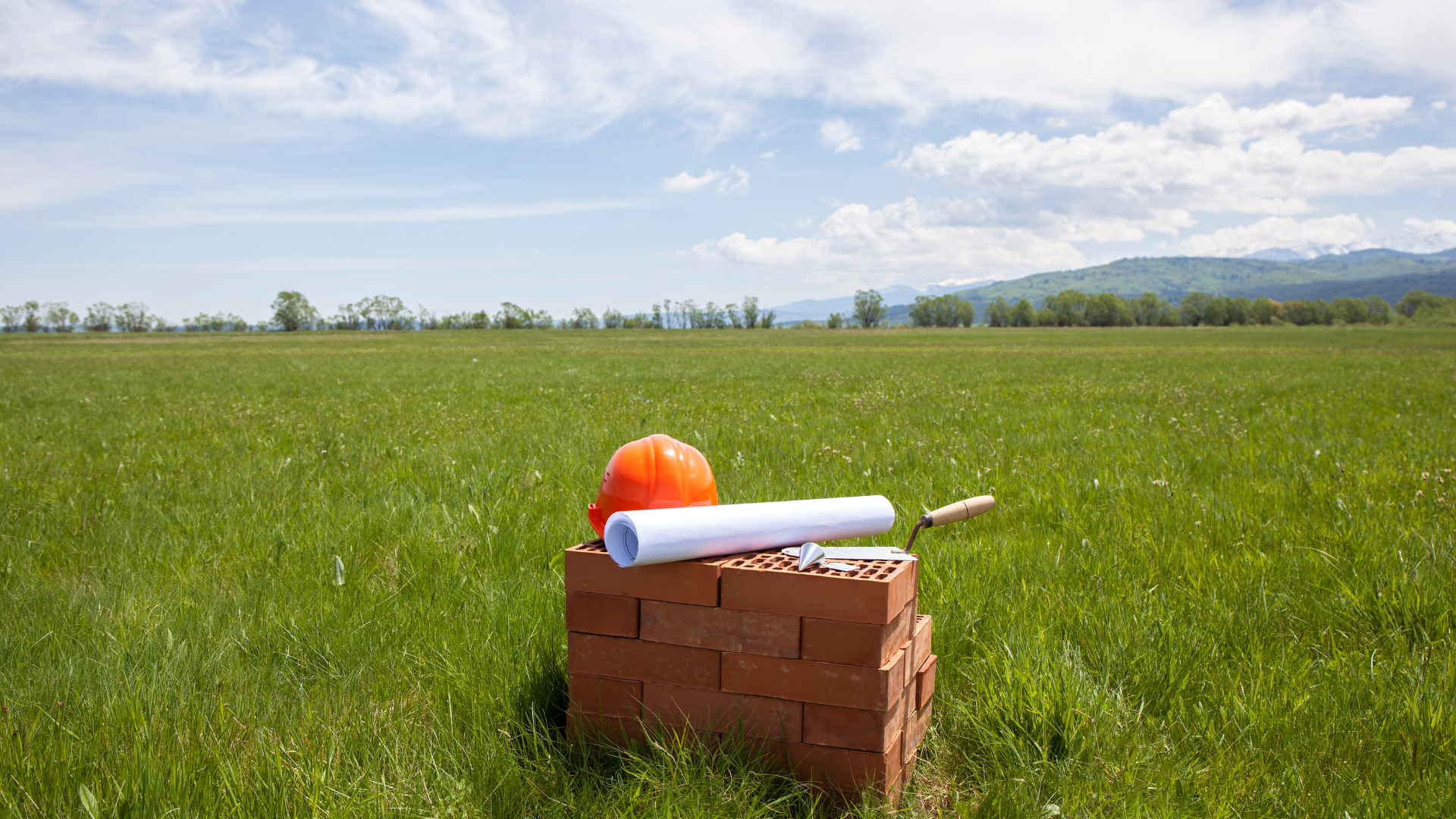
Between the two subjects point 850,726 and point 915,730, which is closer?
point 850,726

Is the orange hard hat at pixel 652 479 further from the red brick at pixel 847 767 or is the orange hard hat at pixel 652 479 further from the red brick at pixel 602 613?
the red brick at pixel 847 767

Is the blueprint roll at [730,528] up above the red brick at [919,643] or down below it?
above

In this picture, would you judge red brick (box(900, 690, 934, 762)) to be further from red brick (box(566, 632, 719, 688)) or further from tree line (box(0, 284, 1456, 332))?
tree line (box(0, 284, 1456, 332))

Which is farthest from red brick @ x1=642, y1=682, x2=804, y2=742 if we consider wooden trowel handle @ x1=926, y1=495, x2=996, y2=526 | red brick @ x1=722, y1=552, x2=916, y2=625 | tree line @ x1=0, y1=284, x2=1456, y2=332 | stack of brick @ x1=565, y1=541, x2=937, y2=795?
tree line @ x1=0, y1=284, x2=1456, y2=332

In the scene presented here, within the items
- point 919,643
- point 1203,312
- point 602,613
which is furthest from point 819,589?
point 1203,312

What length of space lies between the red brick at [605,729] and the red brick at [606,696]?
0.7 inches

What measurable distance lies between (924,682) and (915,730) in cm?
14

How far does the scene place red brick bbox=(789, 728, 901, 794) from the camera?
1975 mm

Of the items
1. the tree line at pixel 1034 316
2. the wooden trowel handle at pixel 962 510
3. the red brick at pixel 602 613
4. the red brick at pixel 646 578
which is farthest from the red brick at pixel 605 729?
the tree line at pixel 1034 316

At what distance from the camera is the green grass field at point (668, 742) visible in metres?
2.07

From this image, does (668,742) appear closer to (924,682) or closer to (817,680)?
(817,680)

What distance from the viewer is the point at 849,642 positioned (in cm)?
189

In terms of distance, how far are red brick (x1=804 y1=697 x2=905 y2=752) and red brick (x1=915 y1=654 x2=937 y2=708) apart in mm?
226

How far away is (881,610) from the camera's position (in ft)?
5.97
